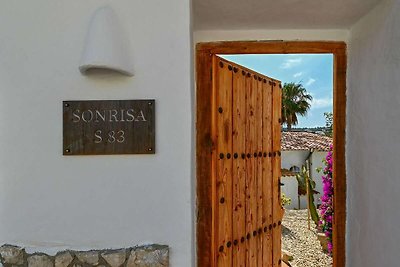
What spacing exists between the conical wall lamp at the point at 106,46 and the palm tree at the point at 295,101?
56.2 ft

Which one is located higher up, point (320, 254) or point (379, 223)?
point (379, 223)

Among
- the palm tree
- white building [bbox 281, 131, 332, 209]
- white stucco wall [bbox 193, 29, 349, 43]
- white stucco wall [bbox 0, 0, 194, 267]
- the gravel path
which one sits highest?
the palm tree

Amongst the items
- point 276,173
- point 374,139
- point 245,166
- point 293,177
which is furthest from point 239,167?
point 293,177

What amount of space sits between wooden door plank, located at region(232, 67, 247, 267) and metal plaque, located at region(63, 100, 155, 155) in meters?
0.99

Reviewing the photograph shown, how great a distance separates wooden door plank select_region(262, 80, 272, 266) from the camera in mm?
2814

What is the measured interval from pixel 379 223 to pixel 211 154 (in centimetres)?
110

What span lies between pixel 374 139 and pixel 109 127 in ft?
5.05

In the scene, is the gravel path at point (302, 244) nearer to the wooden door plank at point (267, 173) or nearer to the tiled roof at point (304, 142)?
the wooden door plank at point (267, 173)

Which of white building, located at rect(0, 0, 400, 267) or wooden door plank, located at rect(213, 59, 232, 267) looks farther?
wooden door plank, located at rect(213, 59, 232, 267)

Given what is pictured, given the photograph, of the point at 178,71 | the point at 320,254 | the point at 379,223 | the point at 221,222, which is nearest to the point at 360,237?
the point at 379,223

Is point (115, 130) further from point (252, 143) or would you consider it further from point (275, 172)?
point (275, 172)

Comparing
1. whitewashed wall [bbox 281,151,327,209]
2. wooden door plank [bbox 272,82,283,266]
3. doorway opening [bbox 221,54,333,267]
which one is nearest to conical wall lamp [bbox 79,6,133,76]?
doorway opening [bbox 221,54,333,267]

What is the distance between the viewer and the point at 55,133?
1.64 meters

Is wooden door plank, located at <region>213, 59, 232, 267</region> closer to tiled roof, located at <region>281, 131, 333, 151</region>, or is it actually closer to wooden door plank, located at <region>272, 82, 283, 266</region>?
wooden door plank, located at <region>272, 82, 283, 266</region>
